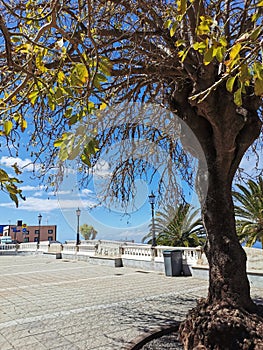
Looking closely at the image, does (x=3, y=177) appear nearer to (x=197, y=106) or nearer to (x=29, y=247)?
(x=197, y=106)

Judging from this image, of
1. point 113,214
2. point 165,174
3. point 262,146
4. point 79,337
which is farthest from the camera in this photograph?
point 262,146

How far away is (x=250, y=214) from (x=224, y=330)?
1431 centimetres

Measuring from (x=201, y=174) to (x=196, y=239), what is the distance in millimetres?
14967

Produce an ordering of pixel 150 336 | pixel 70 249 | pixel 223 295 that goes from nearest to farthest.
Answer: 1. pixel 223 295
2. pixel 150 336
3. pixel 70 249

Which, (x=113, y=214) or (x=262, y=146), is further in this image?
(x=262, y=146)

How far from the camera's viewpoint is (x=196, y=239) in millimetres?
17891

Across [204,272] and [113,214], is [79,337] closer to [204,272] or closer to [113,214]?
[113,214]

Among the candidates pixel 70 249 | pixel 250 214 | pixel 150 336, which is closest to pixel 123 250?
pixel 70 249

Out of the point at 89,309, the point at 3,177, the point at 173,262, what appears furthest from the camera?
the point at 173,262

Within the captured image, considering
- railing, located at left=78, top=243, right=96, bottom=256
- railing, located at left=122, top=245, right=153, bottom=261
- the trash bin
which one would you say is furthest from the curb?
railing, located at left=78, top=243, right=96, bottom=256

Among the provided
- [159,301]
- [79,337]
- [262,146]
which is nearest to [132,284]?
[159,301]

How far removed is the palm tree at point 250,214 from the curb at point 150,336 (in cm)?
1237

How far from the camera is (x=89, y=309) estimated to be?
5.32 m

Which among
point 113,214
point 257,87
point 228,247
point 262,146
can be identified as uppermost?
point 262,146
